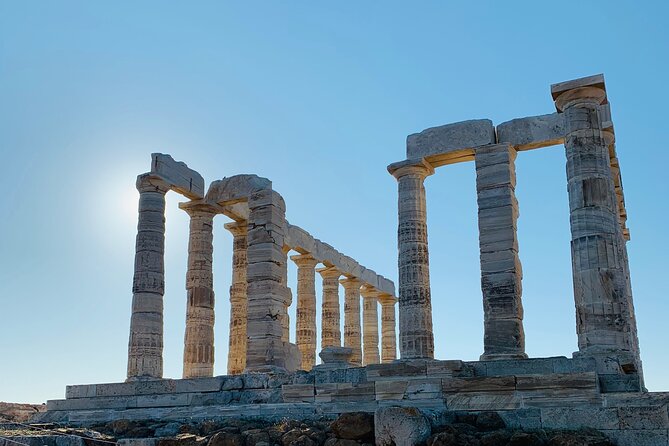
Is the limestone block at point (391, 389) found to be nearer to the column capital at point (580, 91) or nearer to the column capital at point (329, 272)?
the column capital at point (580, 91)

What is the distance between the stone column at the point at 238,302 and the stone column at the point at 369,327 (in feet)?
44.3

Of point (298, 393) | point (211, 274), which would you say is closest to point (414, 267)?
point (298, 393)

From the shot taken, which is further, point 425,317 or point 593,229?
point 425,317

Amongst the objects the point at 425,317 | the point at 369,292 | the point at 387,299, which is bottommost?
the point at 425,317

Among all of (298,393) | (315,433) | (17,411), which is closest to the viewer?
(315,433)

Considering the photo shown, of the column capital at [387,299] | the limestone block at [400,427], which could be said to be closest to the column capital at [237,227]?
the column capital at [387,299]

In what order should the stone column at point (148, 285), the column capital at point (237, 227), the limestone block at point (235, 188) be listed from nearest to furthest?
the stone column at point (148, 285) < the limestone block at point (235, 188) < the column capital at point (237, 227)

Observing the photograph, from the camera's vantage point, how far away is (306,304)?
35.7 metres

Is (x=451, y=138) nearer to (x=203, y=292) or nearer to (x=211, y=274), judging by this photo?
(x=211, y=274)

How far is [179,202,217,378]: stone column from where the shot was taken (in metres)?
27.3

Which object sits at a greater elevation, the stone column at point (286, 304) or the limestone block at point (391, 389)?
the stone column at point (286, 304)

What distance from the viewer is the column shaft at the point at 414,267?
78.3 ft

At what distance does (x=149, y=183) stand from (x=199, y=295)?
188 inches

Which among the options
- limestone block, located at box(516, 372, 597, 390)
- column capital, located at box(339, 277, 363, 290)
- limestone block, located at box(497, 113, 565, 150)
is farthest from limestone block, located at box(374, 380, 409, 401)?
column capital, located at box(339, 277, 363, 290)
